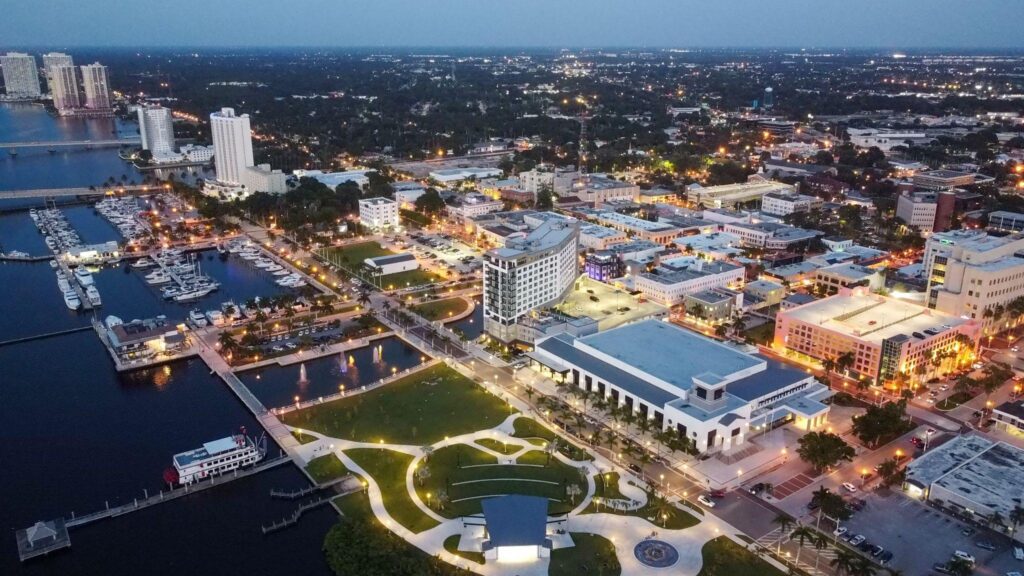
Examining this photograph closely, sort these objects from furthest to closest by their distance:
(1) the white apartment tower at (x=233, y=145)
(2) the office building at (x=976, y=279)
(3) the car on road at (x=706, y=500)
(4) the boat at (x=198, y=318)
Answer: (1) the white apartment tower at (x=233, y=145) < (4) the boat at (x=198, y=318) < (2) the office building at (x=976, y=279) < (3) the car on road at (x=706, y=500)

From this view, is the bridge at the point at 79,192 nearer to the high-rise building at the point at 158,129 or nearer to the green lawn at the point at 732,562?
the high-rise building at the point at 158,129

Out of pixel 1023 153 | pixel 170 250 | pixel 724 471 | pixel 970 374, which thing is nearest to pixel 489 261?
pixel 724 471

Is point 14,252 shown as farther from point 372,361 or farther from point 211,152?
point 211,152

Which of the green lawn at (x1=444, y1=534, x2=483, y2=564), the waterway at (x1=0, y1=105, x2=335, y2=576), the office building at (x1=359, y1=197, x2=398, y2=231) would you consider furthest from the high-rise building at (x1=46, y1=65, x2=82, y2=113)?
the green lawn at (x1=444, y1=534, x2=483, y2=564)

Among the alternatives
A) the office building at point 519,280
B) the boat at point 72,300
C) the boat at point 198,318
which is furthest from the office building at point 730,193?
the boat at point 72,300

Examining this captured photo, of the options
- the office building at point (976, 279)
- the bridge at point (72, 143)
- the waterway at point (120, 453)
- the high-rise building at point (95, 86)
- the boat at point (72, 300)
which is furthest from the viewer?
the high-rise building at point (95, 86)

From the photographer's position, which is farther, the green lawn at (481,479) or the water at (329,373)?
the water at (329,373)
